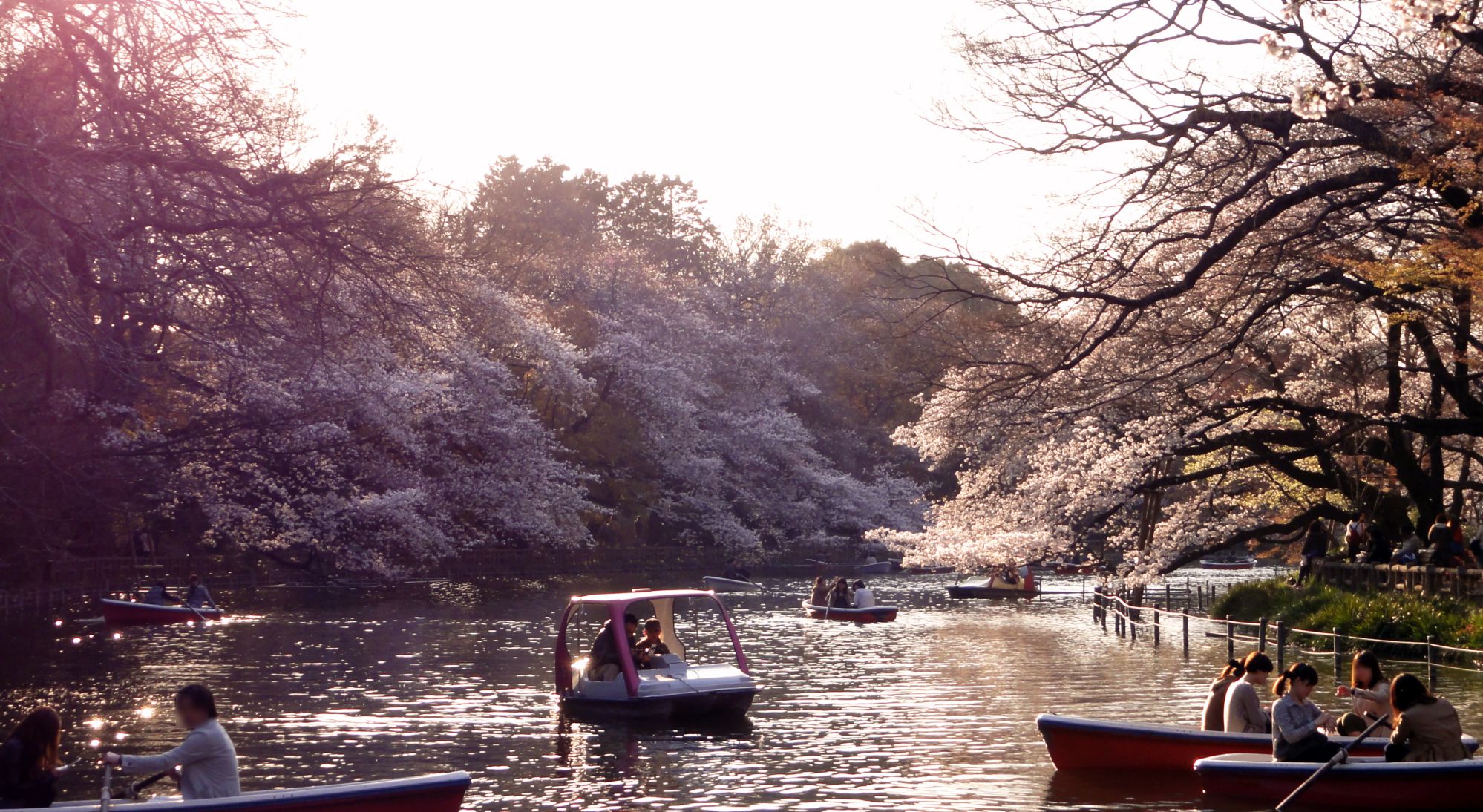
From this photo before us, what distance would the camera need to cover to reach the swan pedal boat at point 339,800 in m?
12.1

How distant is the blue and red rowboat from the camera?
38250 millimetres

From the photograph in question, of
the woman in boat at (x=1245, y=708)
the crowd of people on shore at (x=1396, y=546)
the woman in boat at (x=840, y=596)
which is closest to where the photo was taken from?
the woman in boat at (x=1245, y=708)

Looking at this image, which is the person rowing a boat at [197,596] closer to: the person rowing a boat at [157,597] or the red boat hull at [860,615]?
the person rowing a boat at [157,597]

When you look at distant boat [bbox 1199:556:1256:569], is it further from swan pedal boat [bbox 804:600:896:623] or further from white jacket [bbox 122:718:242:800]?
white jacket [bbox 122:718:242:800]

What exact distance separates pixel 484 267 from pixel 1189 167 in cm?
3926

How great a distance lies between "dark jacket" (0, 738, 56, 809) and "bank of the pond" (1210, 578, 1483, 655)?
69.7 ft

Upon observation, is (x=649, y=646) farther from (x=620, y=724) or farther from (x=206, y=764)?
(x=206, y=764)

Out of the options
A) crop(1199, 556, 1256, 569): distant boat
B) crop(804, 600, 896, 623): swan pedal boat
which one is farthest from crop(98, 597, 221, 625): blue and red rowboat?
crop(1199, 556, 1256, 569): distant boat

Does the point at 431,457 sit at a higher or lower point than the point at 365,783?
higher

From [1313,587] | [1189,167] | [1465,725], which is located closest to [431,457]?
[1313,587]

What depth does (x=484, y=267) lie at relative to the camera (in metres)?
61.0

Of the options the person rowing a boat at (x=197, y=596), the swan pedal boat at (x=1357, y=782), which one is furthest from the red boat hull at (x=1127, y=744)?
the person rowing a boat at (x=197, y=596)

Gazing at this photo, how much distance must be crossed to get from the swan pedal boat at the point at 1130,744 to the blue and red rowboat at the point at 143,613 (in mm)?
27344

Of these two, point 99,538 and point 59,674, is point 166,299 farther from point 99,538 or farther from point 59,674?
point 99,538
